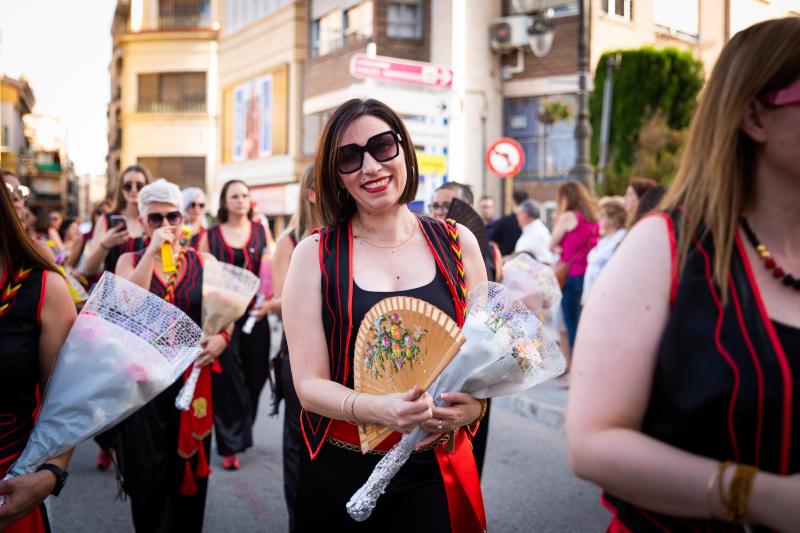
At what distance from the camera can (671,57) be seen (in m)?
23.4

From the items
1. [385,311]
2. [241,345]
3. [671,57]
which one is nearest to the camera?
[385,311]

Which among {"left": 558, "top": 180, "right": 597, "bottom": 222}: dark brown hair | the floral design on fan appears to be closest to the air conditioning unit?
{"left": 558, "top": 180, "right": 597, "bottom": 222}: dark brown hair

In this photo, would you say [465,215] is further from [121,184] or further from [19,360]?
[121,184]

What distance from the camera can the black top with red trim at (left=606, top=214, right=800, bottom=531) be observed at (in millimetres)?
1592

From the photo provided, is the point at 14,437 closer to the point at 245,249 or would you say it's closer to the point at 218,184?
the point at 245,249

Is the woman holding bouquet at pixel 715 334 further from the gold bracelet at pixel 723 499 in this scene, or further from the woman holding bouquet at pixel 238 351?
the woman holding bouquet at pixel 238 351

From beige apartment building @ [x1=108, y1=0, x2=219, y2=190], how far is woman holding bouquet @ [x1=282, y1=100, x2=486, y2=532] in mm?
41052

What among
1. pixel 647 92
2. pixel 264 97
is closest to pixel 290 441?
pixel 647 92

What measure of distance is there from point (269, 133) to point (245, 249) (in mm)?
25434

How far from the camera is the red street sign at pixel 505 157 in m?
14.6

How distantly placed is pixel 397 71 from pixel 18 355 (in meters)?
10.7

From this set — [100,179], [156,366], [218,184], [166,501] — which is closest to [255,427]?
[166,501]

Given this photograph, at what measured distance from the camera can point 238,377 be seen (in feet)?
21.1

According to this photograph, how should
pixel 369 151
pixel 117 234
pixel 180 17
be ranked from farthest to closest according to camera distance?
pixel 180 17 < pixel 117 234 < pixel 369 151
